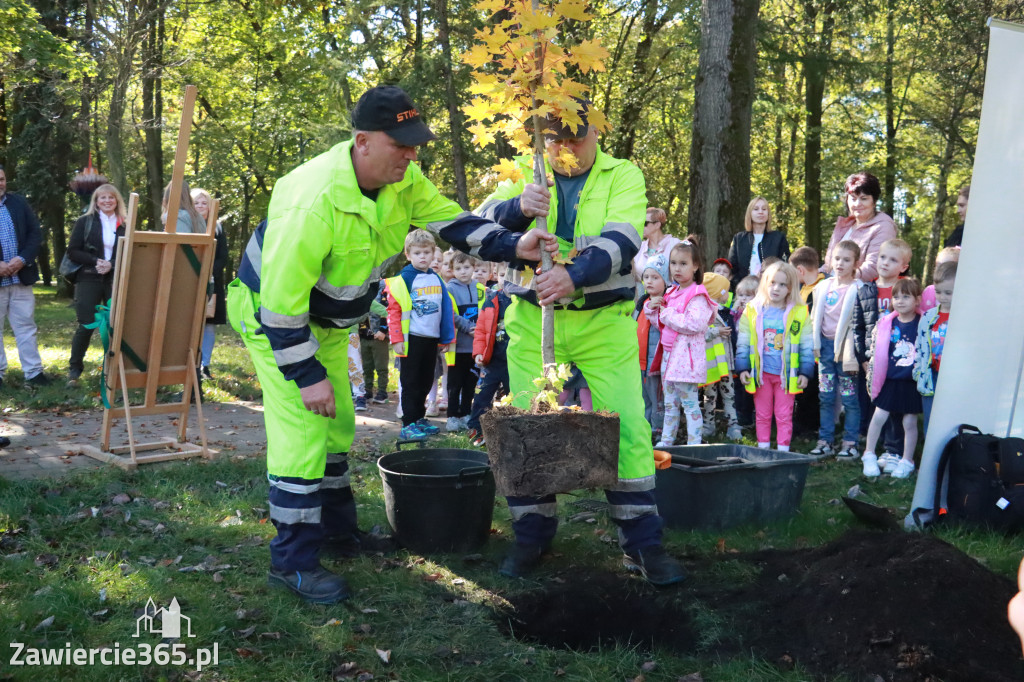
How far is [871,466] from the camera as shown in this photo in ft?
22.5

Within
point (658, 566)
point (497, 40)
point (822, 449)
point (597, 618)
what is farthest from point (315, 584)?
point (822, 449)

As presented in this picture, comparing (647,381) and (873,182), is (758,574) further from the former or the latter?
(873,182)

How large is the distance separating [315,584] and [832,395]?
5.28m

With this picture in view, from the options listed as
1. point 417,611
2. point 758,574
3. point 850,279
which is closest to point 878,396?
point 850,279

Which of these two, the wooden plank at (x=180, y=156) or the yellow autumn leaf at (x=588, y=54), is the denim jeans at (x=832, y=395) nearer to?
the yellow autumn leaf at (x=588, y=54)

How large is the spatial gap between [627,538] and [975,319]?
8.45ft

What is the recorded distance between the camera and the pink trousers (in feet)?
24.4

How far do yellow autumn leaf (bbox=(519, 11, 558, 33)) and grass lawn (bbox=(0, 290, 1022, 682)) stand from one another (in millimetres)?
2777

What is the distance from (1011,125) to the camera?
5.02 meters

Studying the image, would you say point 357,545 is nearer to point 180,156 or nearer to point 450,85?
point 180,156

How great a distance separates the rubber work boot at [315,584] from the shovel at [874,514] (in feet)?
9.84

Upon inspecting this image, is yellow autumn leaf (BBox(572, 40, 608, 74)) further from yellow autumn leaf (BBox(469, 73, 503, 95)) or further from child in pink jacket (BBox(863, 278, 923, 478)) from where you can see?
child in pink jacket (BBox(863, 278, 923, 478))
